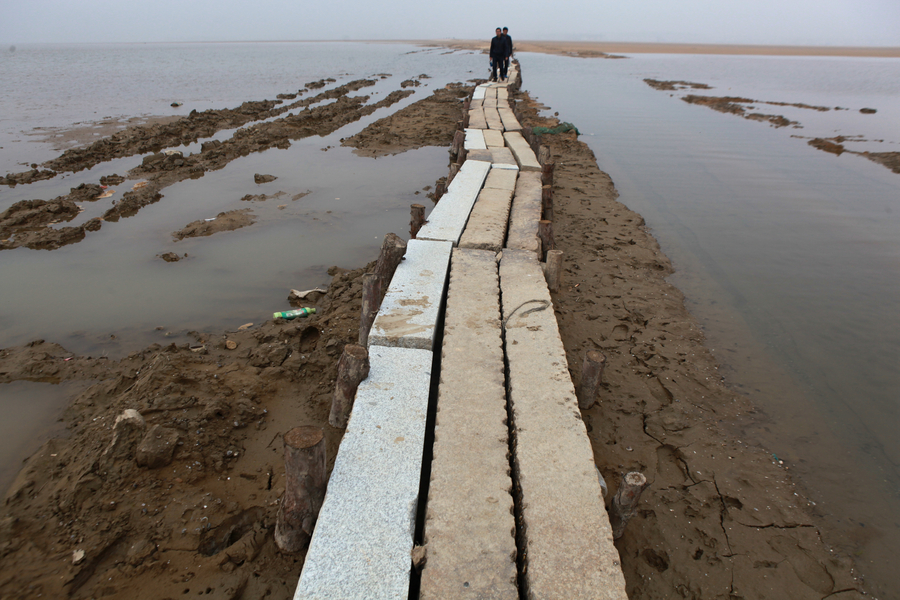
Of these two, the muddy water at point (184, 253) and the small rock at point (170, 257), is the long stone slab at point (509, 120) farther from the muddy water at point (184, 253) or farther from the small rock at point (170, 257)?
the small rock at point (170, 257)

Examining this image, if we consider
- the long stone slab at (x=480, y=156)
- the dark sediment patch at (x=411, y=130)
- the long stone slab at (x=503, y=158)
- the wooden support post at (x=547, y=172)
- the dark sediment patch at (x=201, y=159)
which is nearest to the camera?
the dark sediment patch at (x=201, y=159)

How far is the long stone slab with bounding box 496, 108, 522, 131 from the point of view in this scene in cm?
1298

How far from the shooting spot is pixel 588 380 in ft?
12.6

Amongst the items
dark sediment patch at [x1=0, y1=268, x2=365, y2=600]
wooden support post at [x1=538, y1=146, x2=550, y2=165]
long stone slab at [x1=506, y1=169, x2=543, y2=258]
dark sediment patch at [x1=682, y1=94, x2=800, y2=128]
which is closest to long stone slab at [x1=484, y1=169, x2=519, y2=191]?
long stone slab at [x1=506, y1=169, x2=543, y2=258]

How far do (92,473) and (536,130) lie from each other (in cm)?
1415

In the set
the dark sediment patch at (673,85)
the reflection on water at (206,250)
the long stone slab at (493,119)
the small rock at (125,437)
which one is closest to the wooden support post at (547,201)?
the reflection on water at (206,250)

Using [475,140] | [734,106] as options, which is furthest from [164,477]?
[734,106]

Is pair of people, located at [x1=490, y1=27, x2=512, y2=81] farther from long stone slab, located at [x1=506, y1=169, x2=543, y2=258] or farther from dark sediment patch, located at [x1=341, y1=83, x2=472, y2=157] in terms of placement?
long stone slab, located at [x1=506, y1=169, x2=543, y2=258]

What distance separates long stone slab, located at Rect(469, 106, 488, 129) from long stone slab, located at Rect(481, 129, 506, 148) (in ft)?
2.43

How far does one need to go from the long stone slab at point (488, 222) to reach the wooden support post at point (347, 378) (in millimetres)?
2604

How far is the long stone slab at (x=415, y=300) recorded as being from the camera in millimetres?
3789

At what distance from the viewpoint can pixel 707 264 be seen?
7.28 m

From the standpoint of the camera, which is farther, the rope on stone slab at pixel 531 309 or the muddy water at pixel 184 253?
the muddy water at pixel 184 253

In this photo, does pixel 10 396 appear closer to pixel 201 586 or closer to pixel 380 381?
pixel 201 586
